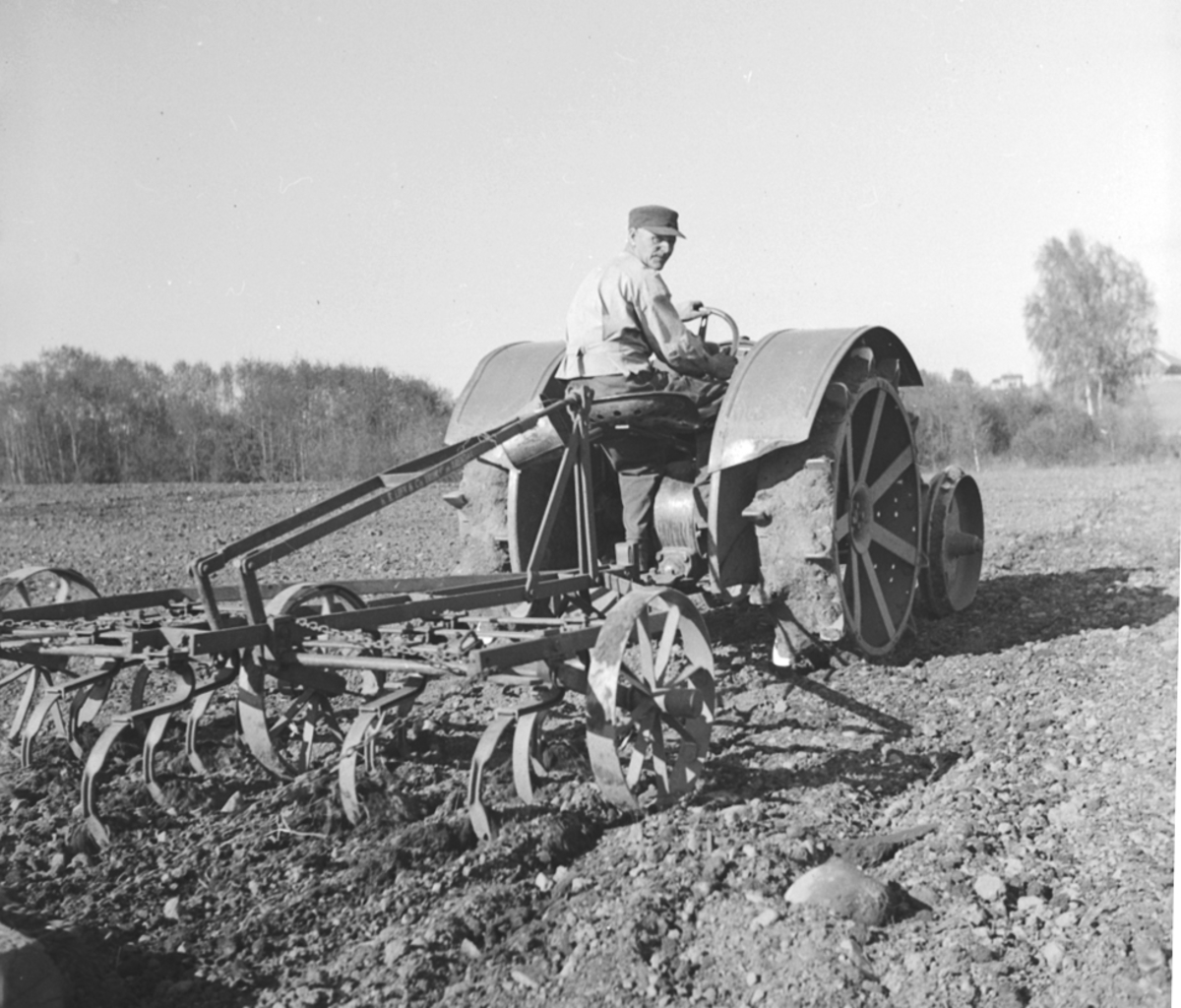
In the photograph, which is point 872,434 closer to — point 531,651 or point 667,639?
point 667,639

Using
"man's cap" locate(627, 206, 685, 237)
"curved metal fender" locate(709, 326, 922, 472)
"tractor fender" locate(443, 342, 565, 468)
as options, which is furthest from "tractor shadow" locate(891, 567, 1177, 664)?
"man's cap" locate(627, 206, 685, 237)

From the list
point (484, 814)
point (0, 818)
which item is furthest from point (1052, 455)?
point (0, 818)

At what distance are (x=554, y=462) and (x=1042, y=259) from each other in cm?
228

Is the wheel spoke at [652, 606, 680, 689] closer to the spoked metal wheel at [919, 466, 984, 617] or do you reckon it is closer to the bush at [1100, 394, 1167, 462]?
the bush at [1100, 394, 1167, 462]

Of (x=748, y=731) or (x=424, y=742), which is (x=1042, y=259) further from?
(x=424, y=742)

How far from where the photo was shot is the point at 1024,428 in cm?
908

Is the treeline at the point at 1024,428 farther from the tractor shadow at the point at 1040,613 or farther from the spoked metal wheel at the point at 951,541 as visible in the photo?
the tractor shadow at the point at 1040,613

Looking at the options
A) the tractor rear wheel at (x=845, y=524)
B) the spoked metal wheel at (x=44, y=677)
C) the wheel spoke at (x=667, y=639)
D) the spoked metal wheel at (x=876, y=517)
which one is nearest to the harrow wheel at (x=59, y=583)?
the spoked metal wheel at (x=44, y=677)

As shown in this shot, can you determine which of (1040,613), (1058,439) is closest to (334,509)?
(1040,613)

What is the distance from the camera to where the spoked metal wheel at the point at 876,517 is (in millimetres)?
5062

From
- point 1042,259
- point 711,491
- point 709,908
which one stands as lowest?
point 709,908

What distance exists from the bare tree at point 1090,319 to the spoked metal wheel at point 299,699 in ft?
9.29

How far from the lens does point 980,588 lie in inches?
275

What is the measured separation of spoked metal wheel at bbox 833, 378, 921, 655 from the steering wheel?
2.10 ft
